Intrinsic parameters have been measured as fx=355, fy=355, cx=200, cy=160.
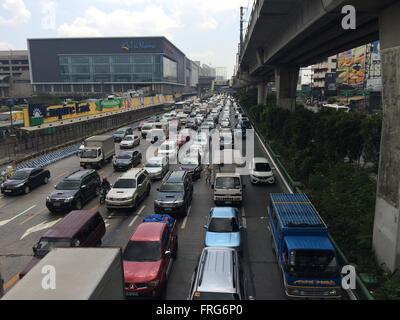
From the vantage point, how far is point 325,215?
17.0 m

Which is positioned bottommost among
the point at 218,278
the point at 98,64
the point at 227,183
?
the point at 227,183

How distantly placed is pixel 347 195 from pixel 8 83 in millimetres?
156277

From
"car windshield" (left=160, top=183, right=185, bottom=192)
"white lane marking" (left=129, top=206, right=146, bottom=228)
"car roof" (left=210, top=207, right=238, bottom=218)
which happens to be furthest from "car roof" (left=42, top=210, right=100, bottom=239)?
"car windshield" (left=160, top=183, right=185, bottom=192)

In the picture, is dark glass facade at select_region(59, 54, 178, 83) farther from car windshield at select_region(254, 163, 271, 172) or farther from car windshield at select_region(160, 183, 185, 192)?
car windshield at select_region(160, 183, 185, 192)

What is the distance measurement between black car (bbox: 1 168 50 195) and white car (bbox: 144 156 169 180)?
7.74 metres

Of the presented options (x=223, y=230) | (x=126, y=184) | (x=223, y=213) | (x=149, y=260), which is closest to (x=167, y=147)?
(x=126, y=184)

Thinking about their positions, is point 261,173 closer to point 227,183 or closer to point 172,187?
point 227,183

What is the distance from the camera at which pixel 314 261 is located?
1104cm

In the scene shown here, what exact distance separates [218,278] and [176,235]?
5068 mm

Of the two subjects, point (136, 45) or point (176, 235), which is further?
point (136, 45)

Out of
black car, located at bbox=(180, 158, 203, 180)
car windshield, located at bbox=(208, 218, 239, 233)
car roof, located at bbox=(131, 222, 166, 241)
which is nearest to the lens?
car roof, located at bbox=(131, 222, 166, 241)

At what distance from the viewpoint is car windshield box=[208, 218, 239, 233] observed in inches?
584

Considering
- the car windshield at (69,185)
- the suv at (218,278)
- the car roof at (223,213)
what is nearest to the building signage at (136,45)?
the car windshield at (69,185)

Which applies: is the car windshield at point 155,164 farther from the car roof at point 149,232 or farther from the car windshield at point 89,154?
the car roof at point 149,232
